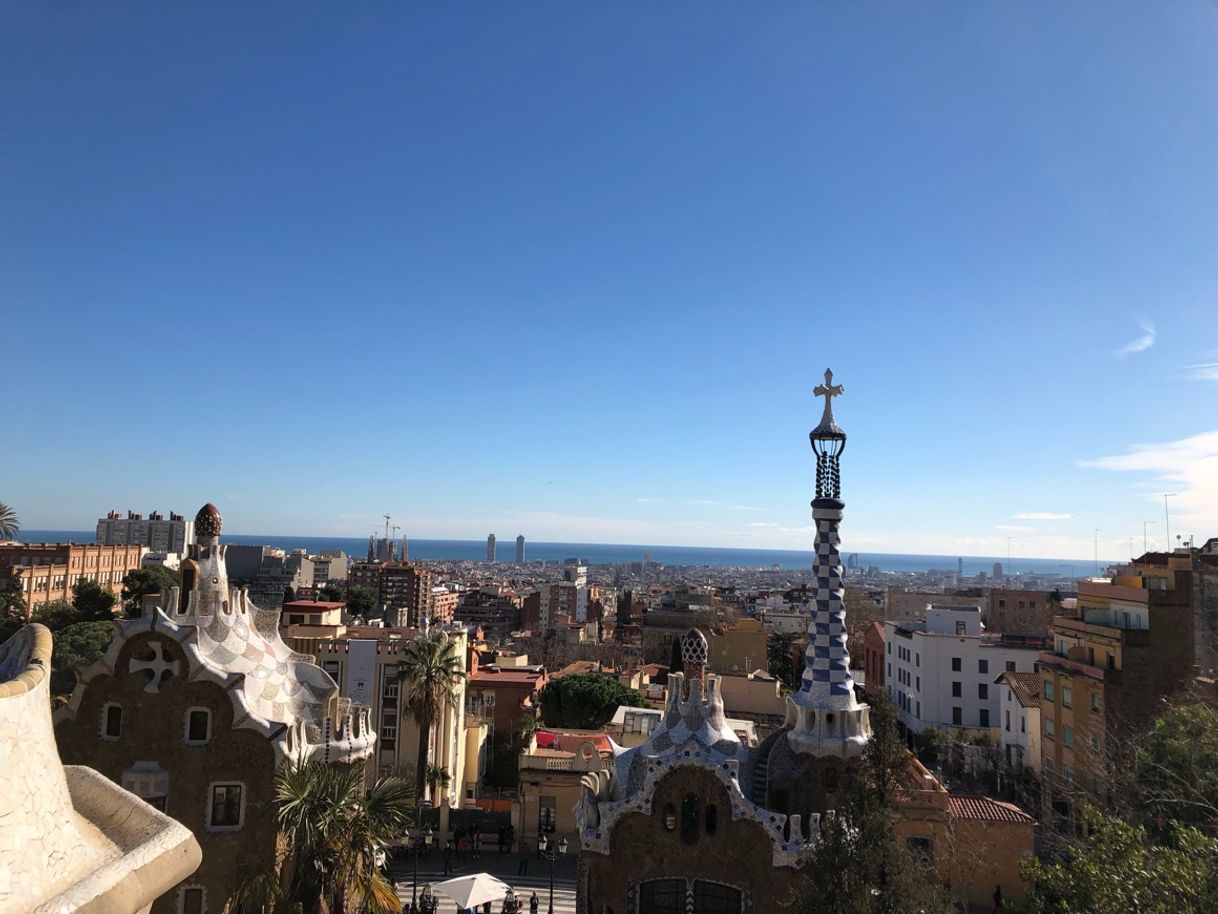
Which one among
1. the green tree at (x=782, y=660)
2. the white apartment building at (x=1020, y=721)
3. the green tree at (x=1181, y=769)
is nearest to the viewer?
the green tree at (x=1181, y=769)

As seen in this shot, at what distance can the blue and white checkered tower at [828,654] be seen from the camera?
1977 cm

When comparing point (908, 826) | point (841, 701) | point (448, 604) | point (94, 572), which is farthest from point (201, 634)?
point (448, 604)

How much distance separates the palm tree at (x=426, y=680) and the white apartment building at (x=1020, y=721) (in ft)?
102

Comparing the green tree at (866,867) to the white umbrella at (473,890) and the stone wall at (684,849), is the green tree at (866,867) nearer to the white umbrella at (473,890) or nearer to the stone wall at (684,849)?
the stone wall at (684,849)

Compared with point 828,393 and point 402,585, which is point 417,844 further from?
point 402,585

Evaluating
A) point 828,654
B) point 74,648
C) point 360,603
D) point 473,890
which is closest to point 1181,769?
point 828,654

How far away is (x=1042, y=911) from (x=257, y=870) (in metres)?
16.8

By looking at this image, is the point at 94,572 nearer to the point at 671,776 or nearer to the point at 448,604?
the point at 448,604

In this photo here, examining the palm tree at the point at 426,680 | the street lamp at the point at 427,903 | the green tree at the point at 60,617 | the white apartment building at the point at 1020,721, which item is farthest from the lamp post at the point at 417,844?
the green tree at the point at 60,617

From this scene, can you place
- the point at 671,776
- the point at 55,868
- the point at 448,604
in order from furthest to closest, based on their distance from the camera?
the point at 448,604, the point at 671,776, the point at 55,868

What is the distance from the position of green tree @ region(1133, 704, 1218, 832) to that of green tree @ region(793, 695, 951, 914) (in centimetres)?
904

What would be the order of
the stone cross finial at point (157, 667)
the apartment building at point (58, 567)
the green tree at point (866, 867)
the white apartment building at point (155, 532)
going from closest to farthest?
the green tree at point (866, 867), the stone cross finial at point (157, 667), the apartment building at point (58, 567), the white apartment building at point (155, 532)

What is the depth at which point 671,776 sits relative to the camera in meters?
18.7

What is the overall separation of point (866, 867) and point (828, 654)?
7.53 metres
